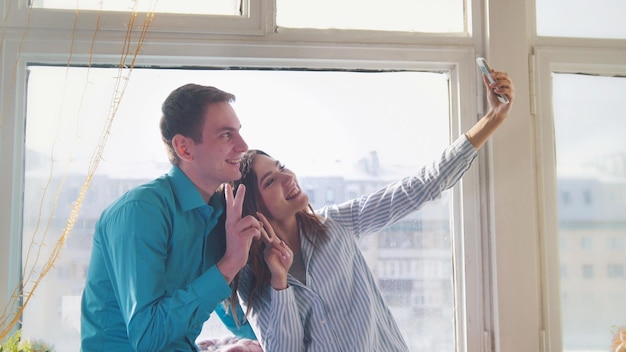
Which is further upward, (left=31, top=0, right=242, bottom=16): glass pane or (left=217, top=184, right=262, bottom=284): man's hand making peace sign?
(left=31, top=0, right=242, bottom=16): glass pane

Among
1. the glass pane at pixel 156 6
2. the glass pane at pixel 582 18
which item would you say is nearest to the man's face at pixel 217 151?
the glass pane at pixel 156 6

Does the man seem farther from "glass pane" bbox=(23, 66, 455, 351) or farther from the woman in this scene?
"glass pane" bbox=(23, 66, 455, 351)

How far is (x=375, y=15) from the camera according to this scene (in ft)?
6.57

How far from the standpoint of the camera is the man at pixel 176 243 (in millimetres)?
1438

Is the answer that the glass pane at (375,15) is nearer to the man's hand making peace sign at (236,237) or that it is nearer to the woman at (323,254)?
the woman at (323,254)

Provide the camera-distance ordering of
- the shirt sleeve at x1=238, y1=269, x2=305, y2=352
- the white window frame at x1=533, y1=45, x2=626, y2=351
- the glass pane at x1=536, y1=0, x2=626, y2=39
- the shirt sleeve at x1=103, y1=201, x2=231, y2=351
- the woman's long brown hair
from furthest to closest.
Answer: the glass pane at x1=536, y1=0, x2=626, y2=39, the white window frame at x1=533, y1=45, x2=626, y2=351, the woman's long brown hair, the shirt sleeve at x1=238, y1=269, x2=305, y2=352, the shirt sleeve at x1=103, y1=201, x2=231, y2=351

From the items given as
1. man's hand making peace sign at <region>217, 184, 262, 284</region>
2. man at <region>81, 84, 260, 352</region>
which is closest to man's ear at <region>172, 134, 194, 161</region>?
man at <region>81, 84, 260, 352</region>

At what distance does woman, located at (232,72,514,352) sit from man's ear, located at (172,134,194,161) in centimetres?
18

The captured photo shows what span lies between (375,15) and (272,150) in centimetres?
52

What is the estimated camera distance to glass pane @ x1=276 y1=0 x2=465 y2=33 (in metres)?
1.96

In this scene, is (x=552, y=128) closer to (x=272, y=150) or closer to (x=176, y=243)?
(x=272, y=150)

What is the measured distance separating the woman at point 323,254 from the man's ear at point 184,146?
183mm

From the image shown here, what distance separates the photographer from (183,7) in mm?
1928

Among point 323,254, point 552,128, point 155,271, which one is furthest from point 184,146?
point 552,128
